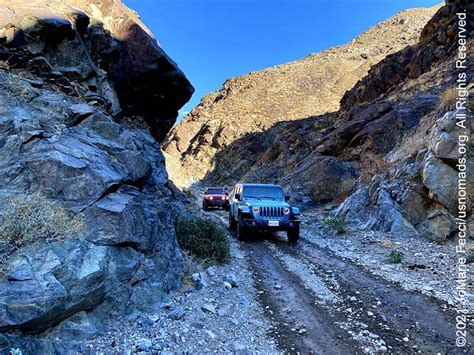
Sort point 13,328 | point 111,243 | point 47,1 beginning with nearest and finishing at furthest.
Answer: point 13,328
point 111,243
point 47,1

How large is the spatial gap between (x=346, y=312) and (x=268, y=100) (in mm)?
61039

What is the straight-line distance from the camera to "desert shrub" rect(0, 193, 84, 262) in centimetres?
412

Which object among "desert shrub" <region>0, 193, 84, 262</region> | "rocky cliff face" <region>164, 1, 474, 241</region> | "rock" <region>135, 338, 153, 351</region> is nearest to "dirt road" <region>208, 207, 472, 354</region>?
"rock" <region>135, 338, 153, 351</region>

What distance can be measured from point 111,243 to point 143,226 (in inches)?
33.3

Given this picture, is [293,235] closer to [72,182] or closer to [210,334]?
[210,334]

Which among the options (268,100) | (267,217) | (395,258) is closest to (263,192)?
(267,217)

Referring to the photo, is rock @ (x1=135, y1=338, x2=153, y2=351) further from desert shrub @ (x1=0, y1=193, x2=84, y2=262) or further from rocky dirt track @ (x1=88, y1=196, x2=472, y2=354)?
desert shrub @ (x1=0, y1=193, x2=84, y2=262)

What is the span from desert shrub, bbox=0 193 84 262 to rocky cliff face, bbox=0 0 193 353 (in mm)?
120

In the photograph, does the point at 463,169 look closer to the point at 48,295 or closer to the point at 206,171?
the point at 48,295

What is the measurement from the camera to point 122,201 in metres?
5.72

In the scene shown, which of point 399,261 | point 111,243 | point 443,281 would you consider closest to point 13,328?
point 111,243

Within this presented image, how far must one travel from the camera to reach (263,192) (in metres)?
13.2

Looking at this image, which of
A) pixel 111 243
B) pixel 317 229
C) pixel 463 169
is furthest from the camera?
pixel 317 229

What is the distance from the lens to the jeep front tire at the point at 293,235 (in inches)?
462
